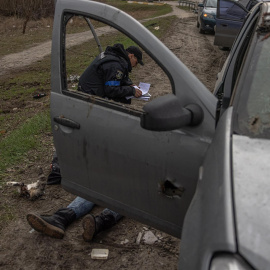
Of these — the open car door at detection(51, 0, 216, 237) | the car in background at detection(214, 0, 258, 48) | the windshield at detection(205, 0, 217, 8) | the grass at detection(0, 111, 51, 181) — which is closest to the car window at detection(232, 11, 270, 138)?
the open car door at detection(51, 0, 216, 237)

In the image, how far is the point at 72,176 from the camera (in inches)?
118

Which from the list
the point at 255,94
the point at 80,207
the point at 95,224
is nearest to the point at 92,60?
the point at 80,207

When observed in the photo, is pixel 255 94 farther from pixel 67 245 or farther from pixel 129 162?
pixel 67 245

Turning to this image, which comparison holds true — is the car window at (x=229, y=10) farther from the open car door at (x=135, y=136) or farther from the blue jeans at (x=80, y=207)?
the blue jeans at (x=80, y=207)

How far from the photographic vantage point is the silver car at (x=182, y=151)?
1560mm

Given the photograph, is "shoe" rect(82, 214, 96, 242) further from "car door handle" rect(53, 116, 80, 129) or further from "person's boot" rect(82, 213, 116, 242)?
"car door handle" rect(53, 116, 80, 129)

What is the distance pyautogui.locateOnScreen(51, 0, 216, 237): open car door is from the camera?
2.34 meters

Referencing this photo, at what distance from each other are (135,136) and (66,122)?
570 mm

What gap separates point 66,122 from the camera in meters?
2.81

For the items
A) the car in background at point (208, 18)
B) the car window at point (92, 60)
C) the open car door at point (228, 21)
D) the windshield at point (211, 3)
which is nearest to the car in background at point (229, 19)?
the open car door at point (228, 21)

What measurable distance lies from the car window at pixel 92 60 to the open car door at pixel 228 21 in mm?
1219

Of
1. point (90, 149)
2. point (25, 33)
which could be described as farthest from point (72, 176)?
point (25, 33)

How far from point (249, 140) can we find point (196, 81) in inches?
25.1

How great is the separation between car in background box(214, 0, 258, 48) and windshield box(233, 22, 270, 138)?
119 inches
